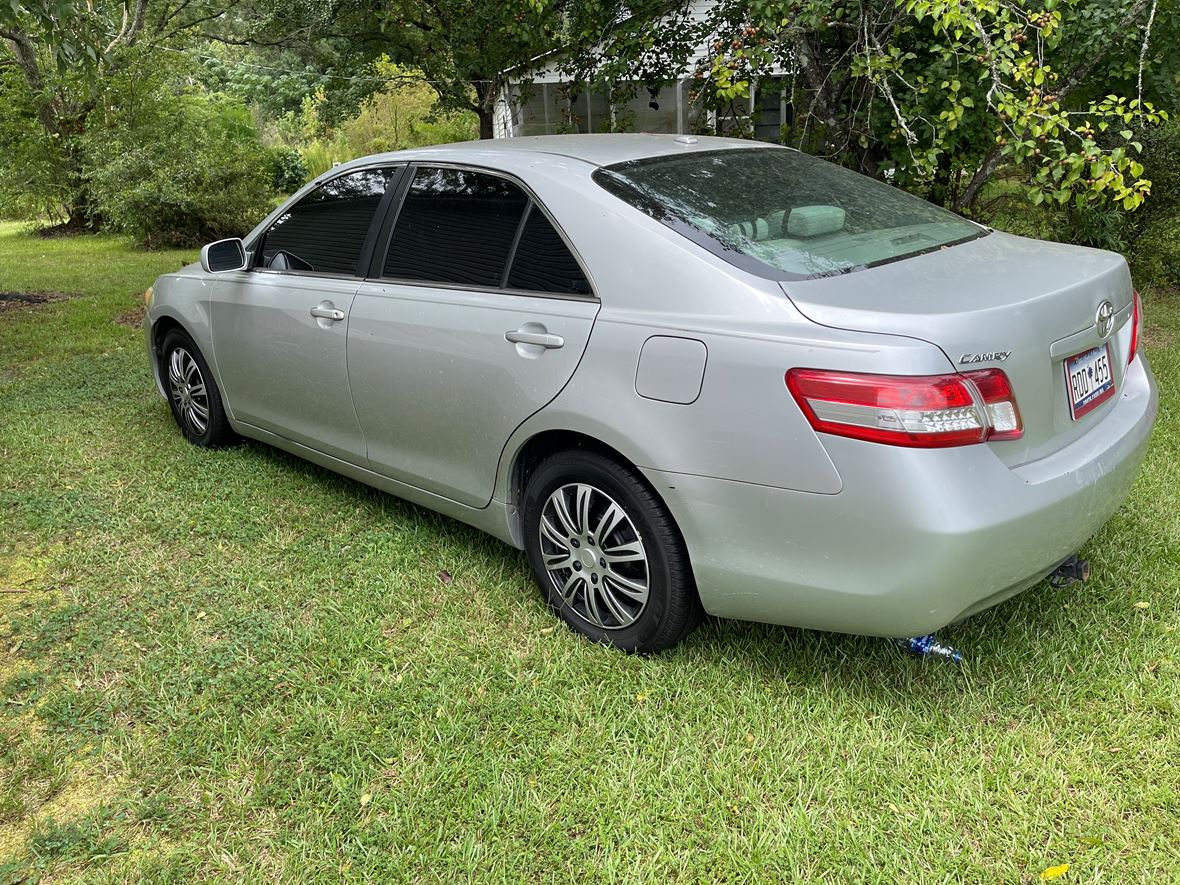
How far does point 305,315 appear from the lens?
4.01 metres

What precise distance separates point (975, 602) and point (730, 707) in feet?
2.54

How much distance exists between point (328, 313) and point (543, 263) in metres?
1.13

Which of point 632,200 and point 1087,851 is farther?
point 632,200

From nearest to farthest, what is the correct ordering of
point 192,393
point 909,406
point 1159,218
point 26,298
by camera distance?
point 909,406, point 192,393, point 1159,218, point 26,298

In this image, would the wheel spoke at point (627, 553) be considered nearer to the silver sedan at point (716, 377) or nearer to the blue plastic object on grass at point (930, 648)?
the silver sedan at point (716, 377)

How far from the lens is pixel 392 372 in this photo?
11.8ft

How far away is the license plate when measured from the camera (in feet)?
8.84

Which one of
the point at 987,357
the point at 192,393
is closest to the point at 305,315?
the point at 192,393

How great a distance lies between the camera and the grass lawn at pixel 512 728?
7.72 feet

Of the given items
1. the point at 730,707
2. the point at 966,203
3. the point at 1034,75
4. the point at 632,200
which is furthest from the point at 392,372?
the point at 966,203

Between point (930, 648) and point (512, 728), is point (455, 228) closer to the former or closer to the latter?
point (512, 728)

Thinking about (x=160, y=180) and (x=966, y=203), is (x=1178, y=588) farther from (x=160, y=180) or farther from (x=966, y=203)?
(x=160, y=180)

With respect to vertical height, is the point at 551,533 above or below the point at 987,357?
below

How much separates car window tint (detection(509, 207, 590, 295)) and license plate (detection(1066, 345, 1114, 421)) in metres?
1.43
